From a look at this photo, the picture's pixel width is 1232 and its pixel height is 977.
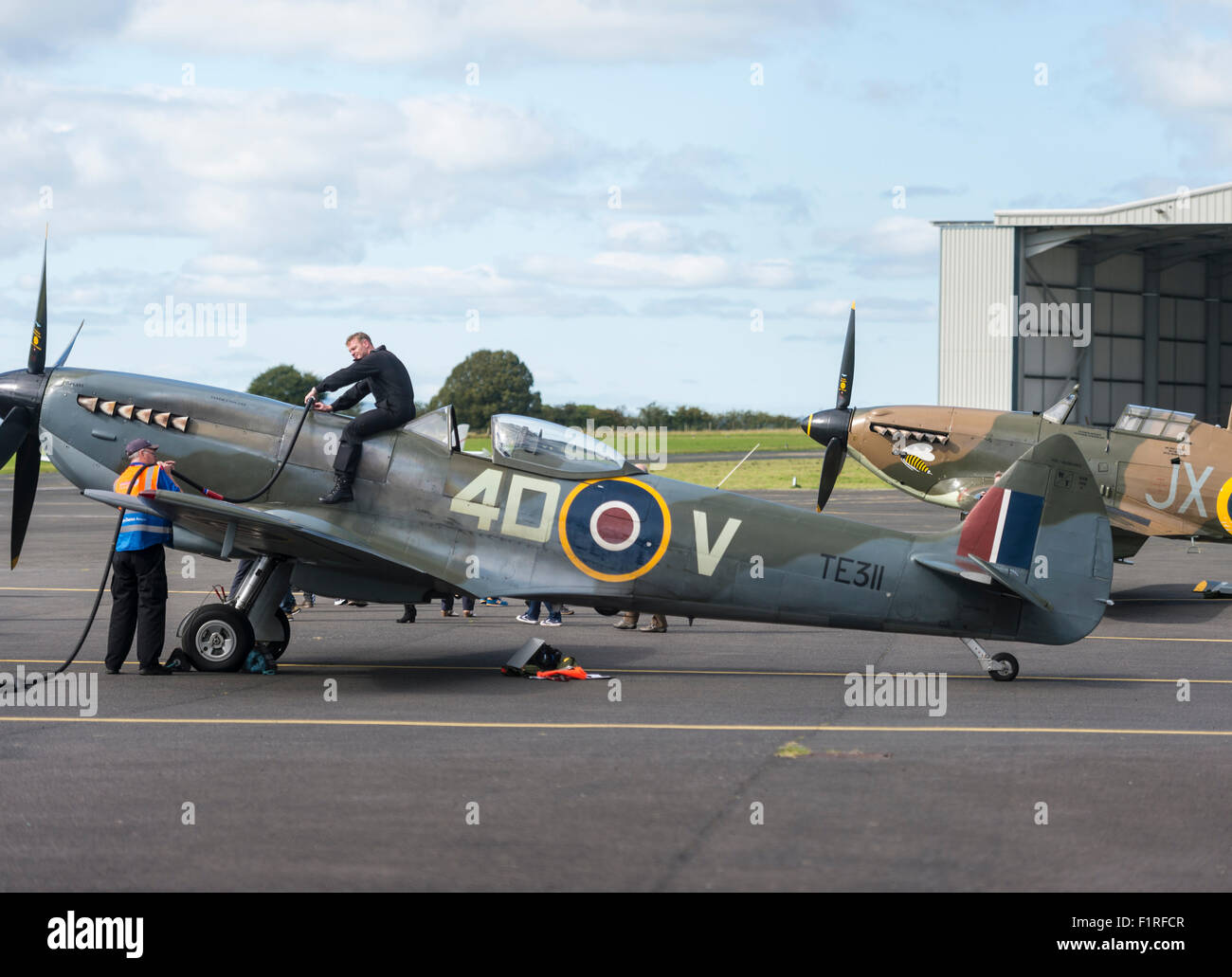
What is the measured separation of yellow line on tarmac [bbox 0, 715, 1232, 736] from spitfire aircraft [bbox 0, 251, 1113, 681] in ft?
4.98

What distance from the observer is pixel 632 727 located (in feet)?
27.9

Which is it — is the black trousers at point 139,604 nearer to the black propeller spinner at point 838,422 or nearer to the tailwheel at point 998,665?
the tailwheel at point 998,665

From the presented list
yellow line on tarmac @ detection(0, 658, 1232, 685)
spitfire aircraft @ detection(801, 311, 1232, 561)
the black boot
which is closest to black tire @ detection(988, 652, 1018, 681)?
yellow line on tarmac @ detection(0, 658, 1232, 685)

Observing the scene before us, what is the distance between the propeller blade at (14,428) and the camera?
Result: 11219 millimetres

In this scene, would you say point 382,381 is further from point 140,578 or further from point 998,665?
point 998,665

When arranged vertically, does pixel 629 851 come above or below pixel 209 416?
below

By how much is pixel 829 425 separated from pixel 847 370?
1077 mm

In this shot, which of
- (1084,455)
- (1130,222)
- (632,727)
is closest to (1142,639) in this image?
(1084,455)

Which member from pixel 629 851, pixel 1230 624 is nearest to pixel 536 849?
pixel 629 851

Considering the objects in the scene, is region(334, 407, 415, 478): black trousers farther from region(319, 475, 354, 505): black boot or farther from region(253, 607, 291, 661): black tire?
region(253, 607, 291, 661): black tire

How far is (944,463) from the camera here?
61.4 feet
